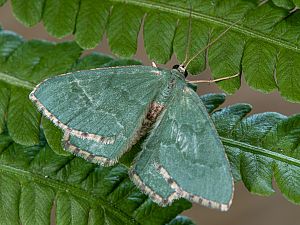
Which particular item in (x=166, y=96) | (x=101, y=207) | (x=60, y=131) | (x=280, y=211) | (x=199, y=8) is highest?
(x=199, y=8)

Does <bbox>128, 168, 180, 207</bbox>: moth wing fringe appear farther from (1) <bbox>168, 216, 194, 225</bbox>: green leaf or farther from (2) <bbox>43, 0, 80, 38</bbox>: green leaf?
(2) <bbox>43, 0, 80, 38</bbox>: green leaf

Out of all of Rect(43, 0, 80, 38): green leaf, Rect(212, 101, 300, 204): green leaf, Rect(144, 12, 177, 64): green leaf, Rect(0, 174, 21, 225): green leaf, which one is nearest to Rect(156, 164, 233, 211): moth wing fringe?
Rect(212, 101, 300, 204): green leaf

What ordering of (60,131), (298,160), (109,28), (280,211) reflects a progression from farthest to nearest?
(280,211) < (109,28) < (60,131) < (298,160)

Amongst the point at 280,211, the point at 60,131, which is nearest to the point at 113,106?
the point at 60,131

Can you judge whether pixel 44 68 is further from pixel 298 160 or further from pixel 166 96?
pixel 298 160

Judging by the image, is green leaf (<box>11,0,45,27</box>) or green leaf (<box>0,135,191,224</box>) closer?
green leaf (<box>0,135,191,224</box>)

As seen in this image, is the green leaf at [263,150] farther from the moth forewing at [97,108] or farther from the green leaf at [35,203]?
the green leaf at [35,203]

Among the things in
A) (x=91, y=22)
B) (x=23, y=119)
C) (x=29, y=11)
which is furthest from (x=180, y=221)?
(x=29, y=11)
